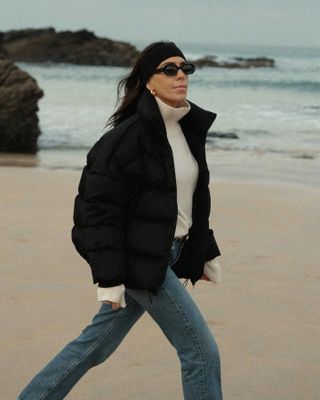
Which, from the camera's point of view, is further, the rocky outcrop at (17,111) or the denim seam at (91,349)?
the rocky outcrop at (17,111)

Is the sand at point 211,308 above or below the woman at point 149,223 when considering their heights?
below

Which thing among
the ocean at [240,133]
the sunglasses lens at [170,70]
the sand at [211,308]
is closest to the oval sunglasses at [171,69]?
the sunglasses lens at [170,70]

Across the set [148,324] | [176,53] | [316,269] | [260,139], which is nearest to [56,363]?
[176,53]

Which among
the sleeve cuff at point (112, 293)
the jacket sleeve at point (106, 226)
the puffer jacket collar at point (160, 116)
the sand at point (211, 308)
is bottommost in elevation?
the sand at point (211, 308)

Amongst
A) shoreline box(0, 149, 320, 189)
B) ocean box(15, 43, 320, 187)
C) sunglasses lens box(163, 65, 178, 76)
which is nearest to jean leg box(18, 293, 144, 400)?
sunglasses lens box(163, 65, 178, 76)

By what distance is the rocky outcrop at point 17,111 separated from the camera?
591 inches

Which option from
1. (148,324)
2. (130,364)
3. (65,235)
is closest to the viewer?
(130,364)

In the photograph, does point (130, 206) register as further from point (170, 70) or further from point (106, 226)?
point (170, 70)

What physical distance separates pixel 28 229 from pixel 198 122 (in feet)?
15.1

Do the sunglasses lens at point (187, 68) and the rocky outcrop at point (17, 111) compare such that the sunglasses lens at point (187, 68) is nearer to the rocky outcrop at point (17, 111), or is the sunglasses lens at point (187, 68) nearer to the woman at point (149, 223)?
the woman at point (149, 223)

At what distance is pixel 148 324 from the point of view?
17.5ft

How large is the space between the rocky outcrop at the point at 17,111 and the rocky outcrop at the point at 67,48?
67.8 meters

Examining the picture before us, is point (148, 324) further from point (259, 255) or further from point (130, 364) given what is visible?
point (259, 255)

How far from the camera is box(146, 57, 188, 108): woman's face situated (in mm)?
3297
